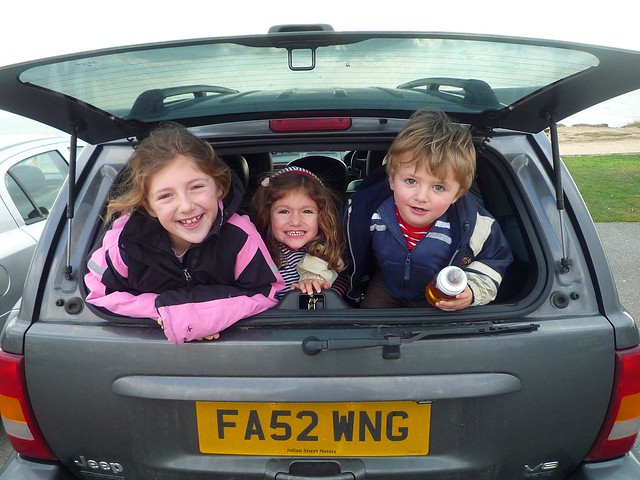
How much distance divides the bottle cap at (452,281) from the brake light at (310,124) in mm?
806

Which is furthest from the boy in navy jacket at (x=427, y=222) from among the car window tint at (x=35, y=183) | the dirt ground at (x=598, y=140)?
the dirt ground at (x=598, y=140)

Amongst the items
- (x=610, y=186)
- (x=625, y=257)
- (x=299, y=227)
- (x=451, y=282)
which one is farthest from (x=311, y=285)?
(x=610, y=186)

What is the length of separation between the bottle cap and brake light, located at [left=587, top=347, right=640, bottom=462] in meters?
0.44

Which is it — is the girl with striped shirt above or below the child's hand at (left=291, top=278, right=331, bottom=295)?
above

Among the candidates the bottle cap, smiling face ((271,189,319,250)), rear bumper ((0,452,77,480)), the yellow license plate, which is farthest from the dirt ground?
rear bumper ((0,452,77,480))

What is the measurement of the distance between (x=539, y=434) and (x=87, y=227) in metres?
1.48

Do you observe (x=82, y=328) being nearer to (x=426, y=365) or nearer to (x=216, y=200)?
(x=216, y=200)

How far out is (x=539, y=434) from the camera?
138cm

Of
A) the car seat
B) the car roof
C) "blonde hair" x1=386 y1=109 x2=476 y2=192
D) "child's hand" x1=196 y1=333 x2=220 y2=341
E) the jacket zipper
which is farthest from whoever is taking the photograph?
the car seat

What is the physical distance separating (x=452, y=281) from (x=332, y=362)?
0.42m

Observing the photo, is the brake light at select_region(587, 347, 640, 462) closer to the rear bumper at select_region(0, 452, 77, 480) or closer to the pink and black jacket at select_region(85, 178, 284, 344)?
the pink and black jacket at select_region(85, 178, 284, 344)

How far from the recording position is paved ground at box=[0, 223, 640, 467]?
172 inches

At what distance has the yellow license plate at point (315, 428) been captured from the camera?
4.35 feet

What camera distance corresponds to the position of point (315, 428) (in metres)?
1.35
